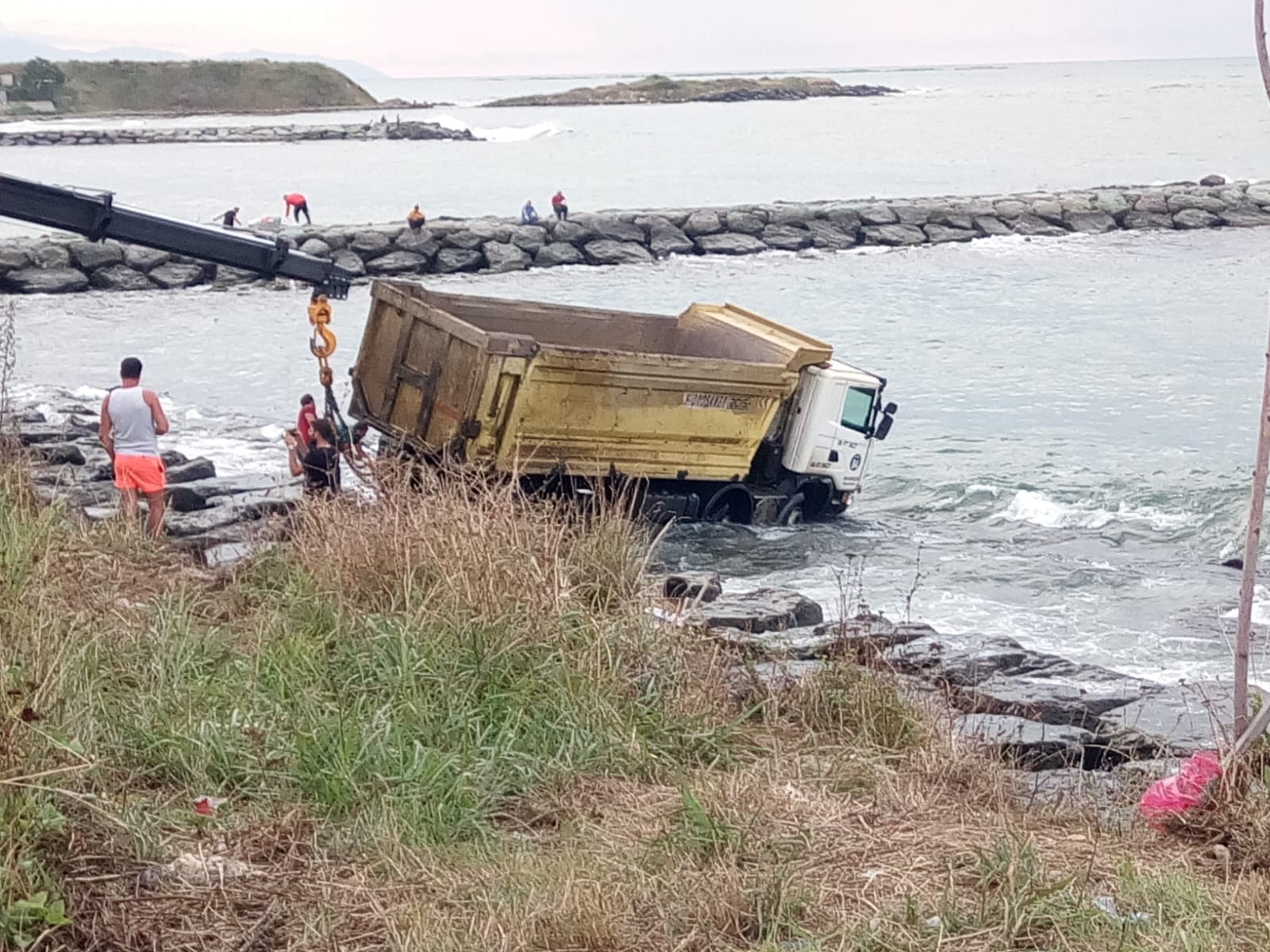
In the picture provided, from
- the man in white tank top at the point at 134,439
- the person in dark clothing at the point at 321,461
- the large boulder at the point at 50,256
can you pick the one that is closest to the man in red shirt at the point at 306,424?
the person in dark clothing at the point at 321,461

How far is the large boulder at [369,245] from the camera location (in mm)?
38938

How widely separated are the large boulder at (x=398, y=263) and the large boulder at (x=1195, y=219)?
24.9 m

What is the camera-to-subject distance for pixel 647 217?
147ft

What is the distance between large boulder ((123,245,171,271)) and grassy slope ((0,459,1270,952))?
30423 millimetres

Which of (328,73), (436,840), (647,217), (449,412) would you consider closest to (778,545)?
(449,412)

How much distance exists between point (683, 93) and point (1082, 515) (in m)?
171

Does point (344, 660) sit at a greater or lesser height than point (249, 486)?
greater

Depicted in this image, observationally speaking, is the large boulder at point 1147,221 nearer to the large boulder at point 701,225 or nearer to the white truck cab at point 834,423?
the large boulder at point 701,225

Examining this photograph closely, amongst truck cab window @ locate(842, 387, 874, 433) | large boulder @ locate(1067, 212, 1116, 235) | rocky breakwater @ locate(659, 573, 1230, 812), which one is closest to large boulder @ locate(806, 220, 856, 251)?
large boulder @ locate(1067, 212, 1116, 235)

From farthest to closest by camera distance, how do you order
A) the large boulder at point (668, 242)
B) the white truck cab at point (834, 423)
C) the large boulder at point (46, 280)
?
the large boulder at point (668, 242), the large boulder at point (46, 280), the white truck cab at point (834, 423)

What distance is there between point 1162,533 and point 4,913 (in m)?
14.5

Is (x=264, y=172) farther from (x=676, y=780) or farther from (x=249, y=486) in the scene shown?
(x=676, y=780)

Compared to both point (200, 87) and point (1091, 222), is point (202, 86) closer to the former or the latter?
point (200, 87)

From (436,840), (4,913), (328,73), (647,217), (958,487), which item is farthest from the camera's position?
→ (328,73)
